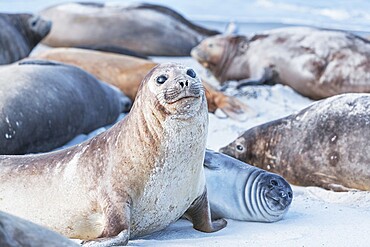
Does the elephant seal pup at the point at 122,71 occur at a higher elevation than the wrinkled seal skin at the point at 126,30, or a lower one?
higher

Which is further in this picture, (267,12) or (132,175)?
(267,12)

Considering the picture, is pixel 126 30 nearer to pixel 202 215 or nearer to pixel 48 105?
pixel 48 105

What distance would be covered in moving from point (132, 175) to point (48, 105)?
209 cm

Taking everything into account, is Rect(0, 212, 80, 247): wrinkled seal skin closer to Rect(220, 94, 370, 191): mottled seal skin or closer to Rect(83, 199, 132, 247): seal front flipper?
Rect(83, 199, 132, 247): seal front flipper

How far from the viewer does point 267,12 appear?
14.1m

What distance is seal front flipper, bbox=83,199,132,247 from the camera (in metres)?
3.40

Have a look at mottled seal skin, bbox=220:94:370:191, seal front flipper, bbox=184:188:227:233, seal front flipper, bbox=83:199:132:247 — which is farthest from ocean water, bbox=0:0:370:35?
seal front flipper, bbox=83:199:132:247

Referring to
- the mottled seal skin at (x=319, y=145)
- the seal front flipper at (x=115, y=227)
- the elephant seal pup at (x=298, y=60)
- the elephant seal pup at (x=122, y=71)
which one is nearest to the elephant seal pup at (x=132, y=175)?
the seal front flipper at (x=115, y=227)

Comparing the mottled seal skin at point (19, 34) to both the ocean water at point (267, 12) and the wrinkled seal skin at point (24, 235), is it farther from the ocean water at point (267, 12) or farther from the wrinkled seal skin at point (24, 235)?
the wrinkled seal skin at point (24, 235)

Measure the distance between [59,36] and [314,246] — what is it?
23.0 ft

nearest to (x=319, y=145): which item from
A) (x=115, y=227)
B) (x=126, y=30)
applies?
(x=115, y=227)

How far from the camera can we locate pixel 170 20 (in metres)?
10.5

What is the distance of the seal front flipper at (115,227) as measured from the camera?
11.2 feet

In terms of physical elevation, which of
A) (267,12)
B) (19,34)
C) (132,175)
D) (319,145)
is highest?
(132,175)
